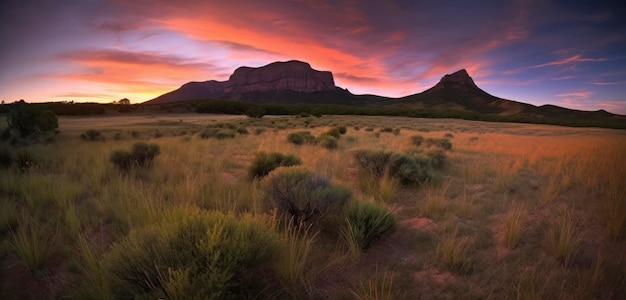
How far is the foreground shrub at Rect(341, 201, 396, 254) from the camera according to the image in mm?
3084

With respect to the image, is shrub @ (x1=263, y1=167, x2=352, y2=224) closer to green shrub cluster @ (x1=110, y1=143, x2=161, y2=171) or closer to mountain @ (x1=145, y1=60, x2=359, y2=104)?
green shrub cluster @ (x1=110, y1=143, x2=161, y2=171)

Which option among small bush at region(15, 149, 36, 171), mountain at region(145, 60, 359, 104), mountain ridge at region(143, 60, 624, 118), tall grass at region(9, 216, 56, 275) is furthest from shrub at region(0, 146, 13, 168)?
mountain at region(145, 60, 359, 104)

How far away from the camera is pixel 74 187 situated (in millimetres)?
4598

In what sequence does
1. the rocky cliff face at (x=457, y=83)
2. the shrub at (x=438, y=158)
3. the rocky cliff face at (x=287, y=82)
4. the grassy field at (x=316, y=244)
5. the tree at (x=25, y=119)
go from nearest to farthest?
the grassy field at (x=316, y=244) < the shrub at (x=438, y=158) < the tree at (x=25, y=119) < the rocky cliff face at (x=457, y=83) < the rocky cliff face at (x=287, y=82)

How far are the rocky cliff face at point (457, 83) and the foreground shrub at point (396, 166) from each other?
145 metres

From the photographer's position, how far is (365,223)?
131 inches

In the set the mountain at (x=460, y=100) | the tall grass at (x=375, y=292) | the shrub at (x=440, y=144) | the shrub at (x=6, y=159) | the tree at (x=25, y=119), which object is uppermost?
the mountain at (x=460, y=100)

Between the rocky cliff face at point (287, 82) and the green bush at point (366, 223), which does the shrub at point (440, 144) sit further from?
the rocky cliff face at point (287, 82)

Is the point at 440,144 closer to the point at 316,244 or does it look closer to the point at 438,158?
the point at 438,158

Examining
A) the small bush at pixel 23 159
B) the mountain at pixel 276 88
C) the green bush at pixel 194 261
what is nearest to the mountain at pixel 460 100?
the mountain at pixel 276 88

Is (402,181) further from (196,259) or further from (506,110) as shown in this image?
(506,110)

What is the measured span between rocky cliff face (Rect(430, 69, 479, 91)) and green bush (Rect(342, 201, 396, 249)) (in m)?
148

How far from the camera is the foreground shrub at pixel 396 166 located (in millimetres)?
5805

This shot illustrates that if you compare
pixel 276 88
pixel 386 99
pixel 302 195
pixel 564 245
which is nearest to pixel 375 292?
pixel 302 195
